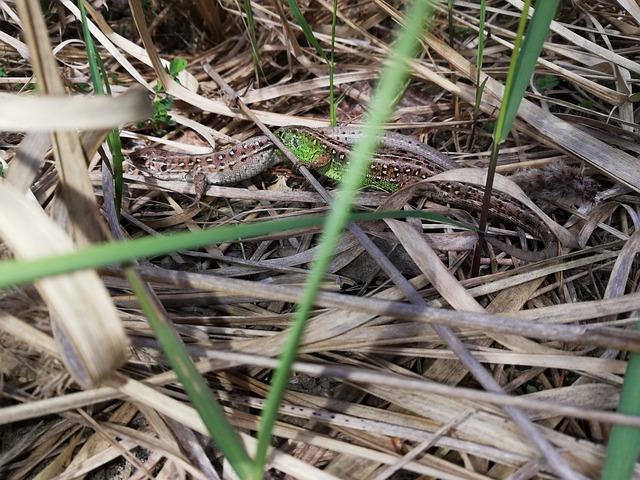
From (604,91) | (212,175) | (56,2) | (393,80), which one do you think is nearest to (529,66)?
(393,80)

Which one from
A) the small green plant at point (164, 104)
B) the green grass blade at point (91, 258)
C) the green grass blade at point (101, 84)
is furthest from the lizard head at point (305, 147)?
the green grass blade at point (91, 258)

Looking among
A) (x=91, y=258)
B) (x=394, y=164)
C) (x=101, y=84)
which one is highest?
(x=101, y=84)

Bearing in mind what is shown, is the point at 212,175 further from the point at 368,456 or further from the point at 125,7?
the point at 368,456

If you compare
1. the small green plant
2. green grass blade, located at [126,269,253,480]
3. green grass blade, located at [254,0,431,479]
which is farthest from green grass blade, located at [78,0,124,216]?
green grass blade, located at [254,0,431,479]

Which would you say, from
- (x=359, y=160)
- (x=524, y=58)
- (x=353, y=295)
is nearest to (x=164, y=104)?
(x=353, y=295)

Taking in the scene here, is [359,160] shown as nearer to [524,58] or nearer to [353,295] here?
[524,58]

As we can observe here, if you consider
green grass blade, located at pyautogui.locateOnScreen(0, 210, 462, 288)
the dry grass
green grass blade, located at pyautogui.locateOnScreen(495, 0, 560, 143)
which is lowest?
the dry grass

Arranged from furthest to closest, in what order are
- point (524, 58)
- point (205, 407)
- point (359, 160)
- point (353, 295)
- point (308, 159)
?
point (308, 159), point (353, 295), point (524, 58), point (205, 407), point (359, 160)

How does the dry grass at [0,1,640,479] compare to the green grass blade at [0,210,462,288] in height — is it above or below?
below

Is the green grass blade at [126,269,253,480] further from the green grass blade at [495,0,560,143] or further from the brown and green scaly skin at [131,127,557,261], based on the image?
the brown and green scaly skin at [131,127,557,261]
